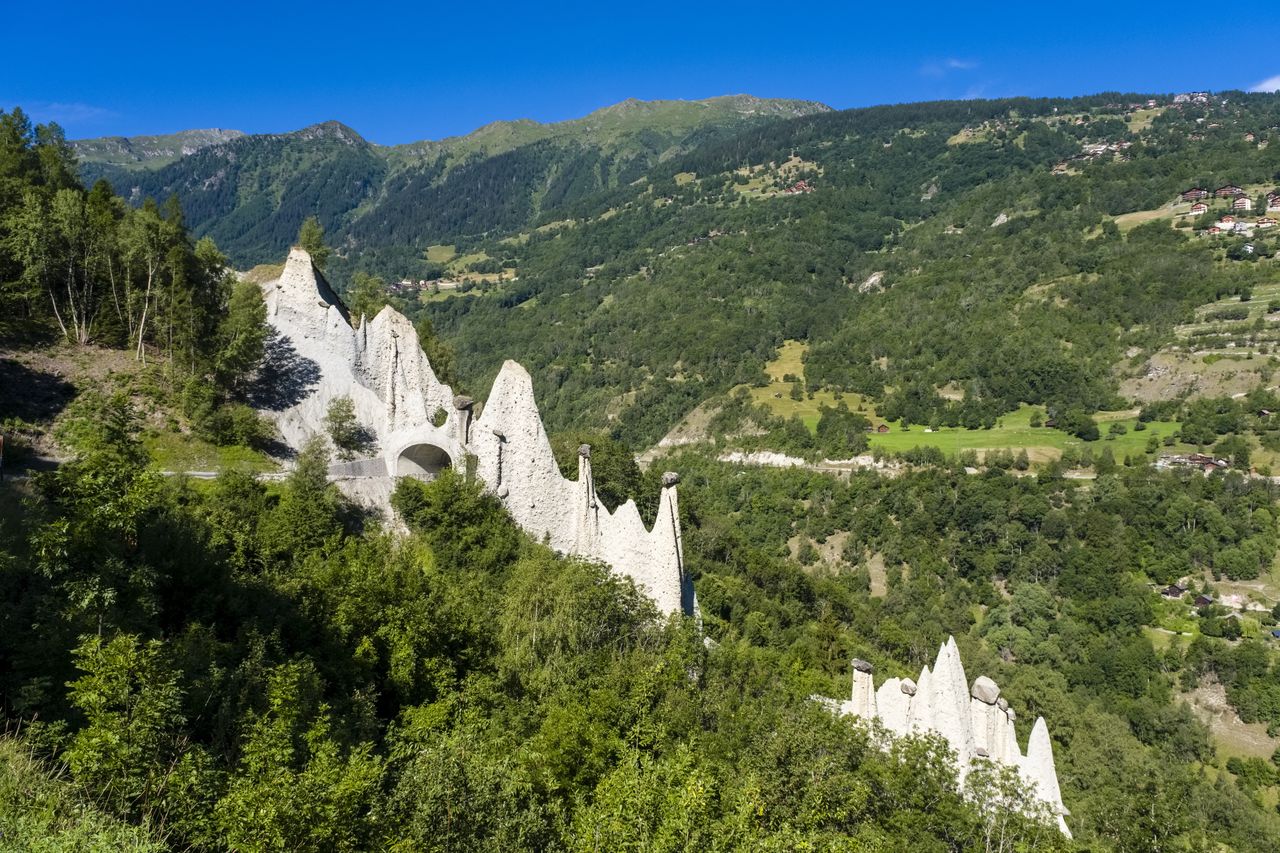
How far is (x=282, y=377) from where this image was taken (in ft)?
143

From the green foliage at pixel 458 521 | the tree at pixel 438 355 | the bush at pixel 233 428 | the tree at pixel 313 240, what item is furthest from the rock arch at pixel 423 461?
the tree at pixel 313 240

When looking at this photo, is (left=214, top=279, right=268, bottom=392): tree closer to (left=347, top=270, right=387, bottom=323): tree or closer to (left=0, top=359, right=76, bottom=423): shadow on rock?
(left=0, top=359, right=76, bottom=423): shadow on rock

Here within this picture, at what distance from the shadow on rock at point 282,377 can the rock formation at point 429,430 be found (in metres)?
0.06

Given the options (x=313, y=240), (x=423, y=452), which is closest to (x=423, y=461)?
(x=423, y=452)

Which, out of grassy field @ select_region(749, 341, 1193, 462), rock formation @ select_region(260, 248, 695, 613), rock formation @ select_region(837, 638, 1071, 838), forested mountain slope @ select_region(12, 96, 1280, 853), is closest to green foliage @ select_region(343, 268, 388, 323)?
forested mountain slope @ select_region(12, 96, 1280, 853)

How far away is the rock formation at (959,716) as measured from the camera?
3169 centimetres

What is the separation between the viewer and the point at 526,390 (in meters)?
39.1

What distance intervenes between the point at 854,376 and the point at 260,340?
17292 centimetres

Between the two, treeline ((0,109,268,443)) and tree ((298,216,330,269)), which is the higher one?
tree ((298,216,330,269))

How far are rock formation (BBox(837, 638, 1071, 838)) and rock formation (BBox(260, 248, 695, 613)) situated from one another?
379 inches

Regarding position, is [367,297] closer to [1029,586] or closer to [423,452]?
[423,452]

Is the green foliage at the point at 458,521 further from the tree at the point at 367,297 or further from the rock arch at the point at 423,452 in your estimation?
the tree at the point at 367,297

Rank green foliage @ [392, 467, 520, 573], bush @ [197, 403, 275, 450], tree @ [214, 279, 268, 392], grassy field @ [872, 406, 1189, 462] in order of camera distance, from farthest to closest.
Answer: grassy field @ [872, 406, 1189, 462]
tree @ [214, 279, 268, 392]
bush @ [197, 403, 275, 450]
green foliage @ [392, 467, 520, 573]

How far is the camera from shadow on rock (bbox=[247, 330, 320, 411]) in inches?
1681
